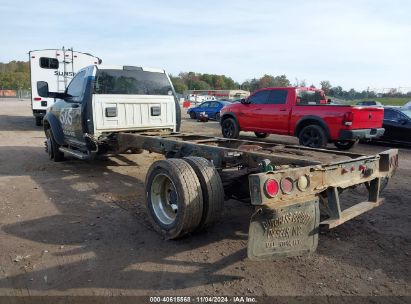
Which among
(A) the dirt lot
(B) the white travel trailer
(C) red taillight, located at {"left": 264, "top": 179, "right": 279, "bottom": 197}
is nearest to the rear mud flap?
(C) red taillight, located at {"left": 264, "top": 179, "right": 279, "bottom": 197}

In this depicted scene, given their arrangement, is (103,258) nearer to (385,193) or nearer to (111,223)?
(111,223)

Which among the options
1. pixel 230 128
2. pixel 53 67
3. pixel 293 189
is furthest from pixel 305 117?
pixel 53 67

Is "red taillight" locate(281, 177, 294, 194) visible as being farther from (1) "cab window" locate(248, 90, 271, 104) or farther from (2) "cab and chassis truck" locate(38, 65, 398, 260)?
(1) "cab window" locate(248, 90, 271, 104)

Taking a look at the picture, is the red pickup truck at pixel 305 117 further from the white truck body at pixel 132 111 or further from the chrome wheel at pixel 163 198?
the chrome wheel at pixel 163 198

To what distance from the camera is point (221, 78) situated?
114 m

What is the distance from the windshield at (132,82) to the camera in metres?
6.83

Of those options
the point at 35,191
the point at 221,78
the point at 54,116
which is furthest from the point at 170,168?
the point at 221,78

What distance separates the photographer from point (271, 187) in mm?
3021

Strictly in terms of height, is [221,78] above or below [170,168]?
above

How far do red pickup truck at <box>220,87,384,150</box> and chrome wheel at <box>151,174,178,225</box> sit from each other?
6.97m

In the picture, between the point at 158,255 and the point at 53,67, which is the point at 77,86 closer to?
the point at 158,255

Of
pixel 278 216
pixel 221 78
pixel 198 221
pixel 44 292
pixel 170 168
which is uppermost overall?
pixel 221 78

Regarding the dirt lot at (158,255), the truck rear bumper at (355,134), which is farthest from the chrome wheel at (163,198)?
the truck rear bumper at (355,134)

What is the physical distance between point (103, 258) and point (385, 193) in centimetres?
458
